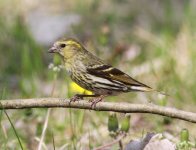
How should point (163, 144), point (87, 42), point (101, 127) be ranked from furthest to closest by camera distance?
point (87, 42) < point (101, 127) < point (163, 144)

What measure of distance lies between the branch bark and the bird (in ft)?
2.83

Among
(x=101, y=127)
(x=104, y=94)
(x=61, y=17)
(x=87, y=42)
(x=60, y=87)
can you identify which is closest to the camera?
(x=104, y=94)

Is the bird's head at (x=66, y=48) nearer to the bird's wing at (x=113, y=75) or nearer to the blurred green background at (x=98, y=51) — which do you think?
the bird's wing at (x=113, y=75)

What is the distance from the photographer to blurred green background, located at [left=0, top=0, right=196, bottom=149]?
6.32m

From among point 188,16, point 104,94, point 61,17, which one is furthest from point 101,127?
point 61,17

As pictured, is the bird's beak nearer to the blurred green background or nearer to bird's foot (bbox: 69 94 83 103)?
the blurred green background

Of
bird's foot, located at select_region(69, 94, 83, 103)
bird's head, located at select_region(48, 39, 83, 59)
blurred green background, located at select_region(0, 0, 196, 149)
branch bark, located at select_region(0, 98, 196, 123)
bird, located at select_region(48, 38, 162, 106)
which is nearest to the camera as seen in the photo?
branch bark, located at select_region(0, 98, 196, 123)

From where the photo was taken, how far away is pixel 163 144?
14.0 feet

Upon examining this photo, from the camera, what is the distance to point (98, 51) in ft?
24.0

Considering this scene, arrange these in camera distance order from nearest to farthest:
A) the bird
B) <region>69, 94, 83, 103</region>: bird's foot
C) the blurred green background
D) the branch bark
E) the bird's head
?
1. the branch bark
2. <region>69, 94, 83, 103</region>: bird's foot
3. the bird
4. the bird's head
5. the blurred green background

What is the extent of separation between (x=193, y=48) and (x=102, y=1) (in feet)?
8.07

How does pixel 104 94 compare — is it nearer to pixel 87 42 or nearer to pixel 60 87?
pixel 60 87

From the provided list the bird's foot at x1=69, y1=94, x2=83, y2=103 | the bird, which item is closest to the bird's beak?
the bird

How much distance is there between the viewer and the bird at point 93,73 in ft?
17.3
